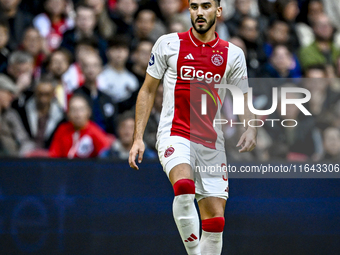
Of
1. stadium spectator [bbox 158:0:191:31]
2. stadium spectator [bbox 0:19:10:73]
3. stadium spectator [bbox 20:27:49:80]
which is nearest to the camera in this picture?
stadium spectator [bbox 0:19:10:73]

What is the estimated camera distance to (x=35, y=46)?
265 inches

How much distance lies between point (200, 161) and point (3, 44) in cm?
362

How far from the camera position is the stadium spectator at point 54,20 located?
6.98m

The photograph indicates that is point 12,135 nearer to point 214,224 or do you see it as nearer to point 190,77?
point 190,77

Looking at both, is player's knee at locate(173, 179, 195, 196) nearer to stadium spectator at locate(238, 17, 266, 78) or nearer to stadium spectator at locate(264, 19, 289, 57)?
stadium spectator at locate(238, 17, 266, 78)

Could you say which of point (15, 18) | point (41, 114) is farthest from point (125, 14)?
point (41, 114)

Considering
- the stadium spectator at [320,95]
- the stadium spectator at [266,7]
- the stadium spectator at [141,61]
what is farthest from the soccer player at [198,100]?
the stadium spectator at [266,7]

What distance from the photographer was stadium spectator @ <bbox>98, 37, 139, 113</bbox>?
21.2 feet

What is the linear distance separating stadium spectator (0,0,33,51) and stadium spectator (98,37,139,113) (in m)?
1.20

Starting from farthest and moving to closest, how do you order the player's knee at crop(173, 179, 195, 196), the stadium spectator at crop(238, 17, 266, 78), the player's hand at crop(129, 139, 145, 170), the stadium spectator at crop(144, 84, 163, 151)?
the stadium spectator at crop(238, 17, 266, 78), the stadium spectator at crop(144, 84, 163, 151), the player's hand at crop(129, 139, 145, 170), the player's knee at crop(173, 179, 195, 196)

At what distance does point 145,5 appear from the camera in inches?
285

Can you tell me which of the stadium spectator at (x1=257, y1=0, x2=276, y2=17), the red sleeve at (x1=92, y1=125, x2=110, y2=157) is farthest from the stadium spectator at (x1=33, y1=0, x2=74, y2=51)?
the stadium spectator at (x1=257, y1=0, x2=276, y2=17)

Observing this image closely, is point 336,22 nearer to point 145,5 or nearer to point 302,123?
point 302,123

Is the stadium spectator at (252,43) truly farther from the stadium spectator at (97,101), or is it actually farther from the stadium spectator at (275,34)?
the stadium spectator at (97,101)
